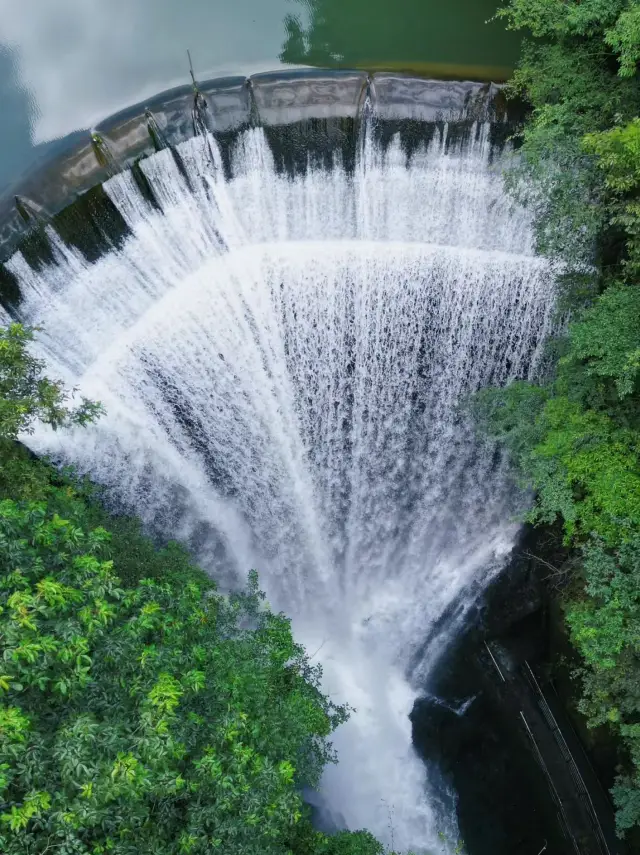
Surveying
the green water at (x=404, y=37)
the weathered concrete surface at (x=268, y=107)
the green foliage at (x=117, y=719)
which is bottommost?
the green foliage at (x=117, y=719)

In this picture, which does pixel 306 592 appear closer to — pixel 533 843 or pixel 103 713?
pixel 533 843

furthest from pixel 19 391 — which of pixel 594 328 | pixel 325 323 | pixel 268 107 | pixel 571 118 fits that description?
pixel 571 118

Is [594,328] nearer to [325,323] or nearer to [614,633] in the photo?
[614,633]

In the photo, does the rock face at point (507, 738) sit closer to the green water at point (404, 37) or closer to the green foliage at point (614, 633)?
the green foliage at point (614, 633)

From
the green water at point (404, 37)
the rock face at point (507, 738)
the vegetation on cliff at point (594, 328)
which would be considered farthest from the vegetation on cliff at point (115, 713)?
the green water at point (404, 37)

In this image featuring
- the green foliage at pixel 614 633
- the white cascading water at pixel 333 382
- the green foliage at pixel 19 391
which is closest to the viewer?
the green foliage at pixel 19 391

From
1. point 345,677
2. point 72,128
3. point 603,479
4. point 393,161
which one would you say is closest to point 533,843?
point 345,677
